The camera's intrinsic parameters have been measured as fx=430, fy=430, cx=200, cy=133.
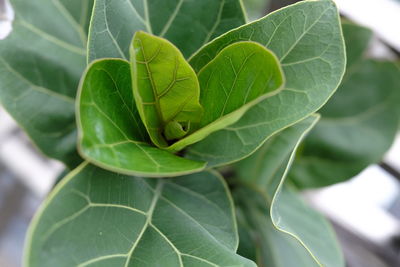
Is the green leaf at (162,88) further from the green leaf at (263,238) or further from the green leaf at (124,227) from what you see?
the green leaf at (263,238)

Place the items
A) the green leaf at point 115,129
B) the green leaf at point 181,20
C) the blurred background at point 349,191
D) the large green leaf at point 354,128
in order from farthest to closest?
the blurred background at point 349,191 → the large green leaf at point 354,128 → the green leaf at point 181,20 → the green leaf at point 115,129

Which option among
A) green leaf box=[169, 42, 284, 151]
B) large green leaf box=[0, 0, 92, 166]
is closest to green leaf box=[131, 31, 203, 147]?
green leaf box=[169, 42, 284, 151]

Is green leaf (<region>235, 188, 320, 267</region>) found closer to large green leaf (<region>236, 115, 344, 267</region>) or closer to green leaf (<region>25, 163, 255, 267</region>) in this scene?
large green leaf (<region>236, 115, 344, 267</region>)

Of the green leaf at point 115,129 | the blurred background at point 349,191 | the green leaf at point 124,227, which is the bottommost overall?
the blurred background at point 349,191

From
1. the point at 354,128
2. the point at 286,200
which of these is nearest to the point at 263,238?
the point at 286,200

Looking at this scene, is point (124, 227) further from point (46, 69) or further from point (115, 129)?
point (46, 69)

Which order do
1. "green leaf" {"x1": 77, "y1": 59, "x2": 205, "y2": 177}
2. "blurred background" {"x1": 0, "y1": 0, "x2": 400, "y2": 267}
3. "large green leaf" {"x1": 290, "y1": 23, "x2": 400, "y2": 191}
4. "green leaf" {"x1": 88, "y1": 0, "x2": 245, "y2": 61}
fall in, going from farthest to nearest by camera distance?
1. "blurred background" {"x1": 0, "y1": 0, "x2": 400, "y2": 267}
2. "large green leaf" {"x1": 290, "y1": 23, "x2": 400, "y2": 191}
3. "green leaf" {"x1": 88, "y1": 0, "x2": 245, "y2": 61}
4. "green leaf" {"x1": 77, "y1": 59, "x2": 205, "y2": 177}

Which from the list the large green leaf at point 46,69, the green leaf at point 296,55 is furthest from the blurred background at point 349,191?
the green leaf at point 296,55
